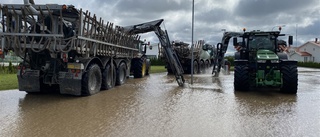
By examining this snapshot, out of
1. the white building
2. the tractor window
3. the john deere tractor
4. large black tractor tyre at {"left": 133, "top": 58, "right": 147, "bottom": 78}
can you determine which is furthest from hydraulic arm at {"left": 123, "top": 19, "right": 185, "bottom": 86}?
the white building

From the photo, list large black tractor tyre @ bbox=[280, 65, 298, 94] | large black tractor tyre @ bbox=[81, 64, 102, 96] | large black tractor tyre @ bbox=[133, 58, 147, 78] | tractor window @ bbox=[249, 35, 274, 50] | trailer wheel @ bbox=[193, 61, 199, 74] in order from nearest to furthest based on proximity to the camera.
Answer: large black tractor tyre @ bbox=[81, 64, 102, 96]
large black tractor tyre @ bbox=[280, 65, 298, 94]
tractor window @ bbox=[249, 35, 274, 50]
large black tractor tyre @ bbox=[133, 58, 147, 78]
trailer wheel @ bbox=[193, 61, 199, 74]

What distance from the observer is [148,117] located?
666cm

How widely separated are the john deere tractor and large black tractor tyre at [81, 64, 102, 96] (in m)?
5.21

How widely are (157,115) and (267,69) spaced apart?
5667 millimetres

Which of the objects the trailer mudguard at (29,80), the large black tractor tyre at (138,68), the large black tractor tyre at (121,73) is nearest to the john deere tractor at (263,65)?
the large black tractor tyre at (121,73)

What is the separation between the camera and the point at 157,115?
22.6 ft

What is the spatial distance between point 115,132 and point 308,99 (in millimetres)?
7276

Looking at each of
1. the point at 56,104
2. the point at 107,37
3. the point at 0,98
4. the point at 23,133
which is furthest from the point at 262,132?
the point at 0,98

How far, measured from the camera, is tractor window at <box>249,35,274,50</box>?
12094 mm

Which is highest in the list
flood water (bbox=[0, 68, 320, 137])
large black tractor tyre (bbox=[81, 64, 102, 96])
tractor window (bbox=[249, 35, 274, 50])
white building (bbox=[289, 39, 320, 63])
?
white building (bbox=[289, 39, 320, 63])

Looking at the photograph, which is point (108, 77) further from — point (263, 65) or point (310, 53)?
point (310, 53)

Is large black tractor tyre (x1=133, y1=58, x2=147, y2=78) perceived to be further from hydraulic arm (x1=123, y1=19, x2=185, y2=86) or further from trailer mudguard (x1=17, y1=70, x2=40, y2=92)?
trailer mudguard (x1=17, y1=70, x2=40, y2=92)

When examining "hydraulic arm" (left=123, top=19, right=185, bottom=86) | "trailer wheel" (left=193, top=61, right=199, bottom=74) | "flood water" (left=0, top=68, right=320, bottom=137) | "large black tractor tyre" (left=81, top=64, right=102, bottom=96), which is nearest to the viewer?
"flood water" (left=0, top=68, right=320, bottom=137)

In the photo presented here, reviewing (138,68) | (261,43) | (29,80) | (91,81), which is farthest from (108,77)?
(261,43)
